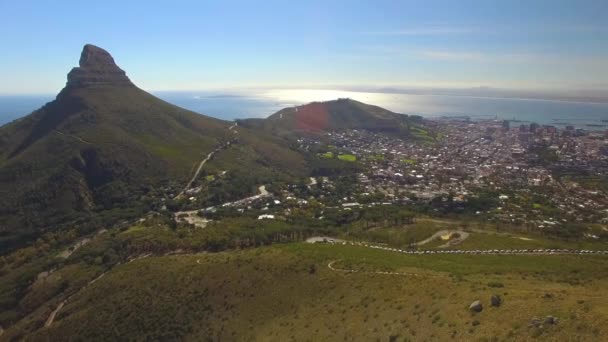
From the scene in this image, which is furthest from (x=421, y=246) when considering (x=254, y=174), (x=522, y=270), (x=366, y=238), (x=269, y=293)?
(x=254, y=174)

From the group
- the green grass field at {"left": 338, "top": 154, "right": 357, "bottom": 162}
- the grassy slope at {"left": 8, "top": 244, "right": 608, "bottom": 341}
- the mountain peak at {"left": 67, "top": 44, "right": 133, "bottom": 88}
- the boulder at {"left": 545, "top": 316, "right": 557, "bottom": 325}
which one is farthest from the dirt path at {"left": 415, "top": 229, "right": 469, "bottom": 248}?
the mountain peak at {"left": 67, "top": 44, "right": 133, "bottom": 88}

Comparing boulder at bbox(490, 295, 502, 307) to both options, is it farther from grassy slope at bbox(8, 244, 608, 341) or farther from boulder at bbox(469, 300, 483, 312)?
boulder at bbox(469, 300, 483, 312)

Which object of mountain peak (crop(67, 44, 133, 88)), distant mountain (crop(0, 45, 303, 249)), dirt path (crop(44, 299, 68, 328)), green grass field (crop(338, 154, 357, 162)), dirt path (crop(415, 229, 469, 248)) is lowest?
dirt path (crop(44, 299, 68, 328))

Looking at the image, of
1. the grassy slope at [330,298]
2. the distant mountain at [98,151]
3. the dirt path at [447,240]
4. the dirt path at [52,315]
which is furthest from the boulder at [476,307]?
the distant mountain at [98,151]

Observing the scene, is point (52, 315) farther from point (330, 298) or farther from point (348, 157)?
point (348, 157)

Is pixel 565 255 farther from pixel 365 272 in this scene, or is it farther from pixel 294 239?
pixel 294 239

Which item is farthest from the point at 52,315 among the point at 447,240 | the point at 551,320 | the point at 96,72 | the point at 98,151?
the point at 96,72

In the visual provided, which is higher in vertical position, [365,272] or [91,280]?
[365,272]
